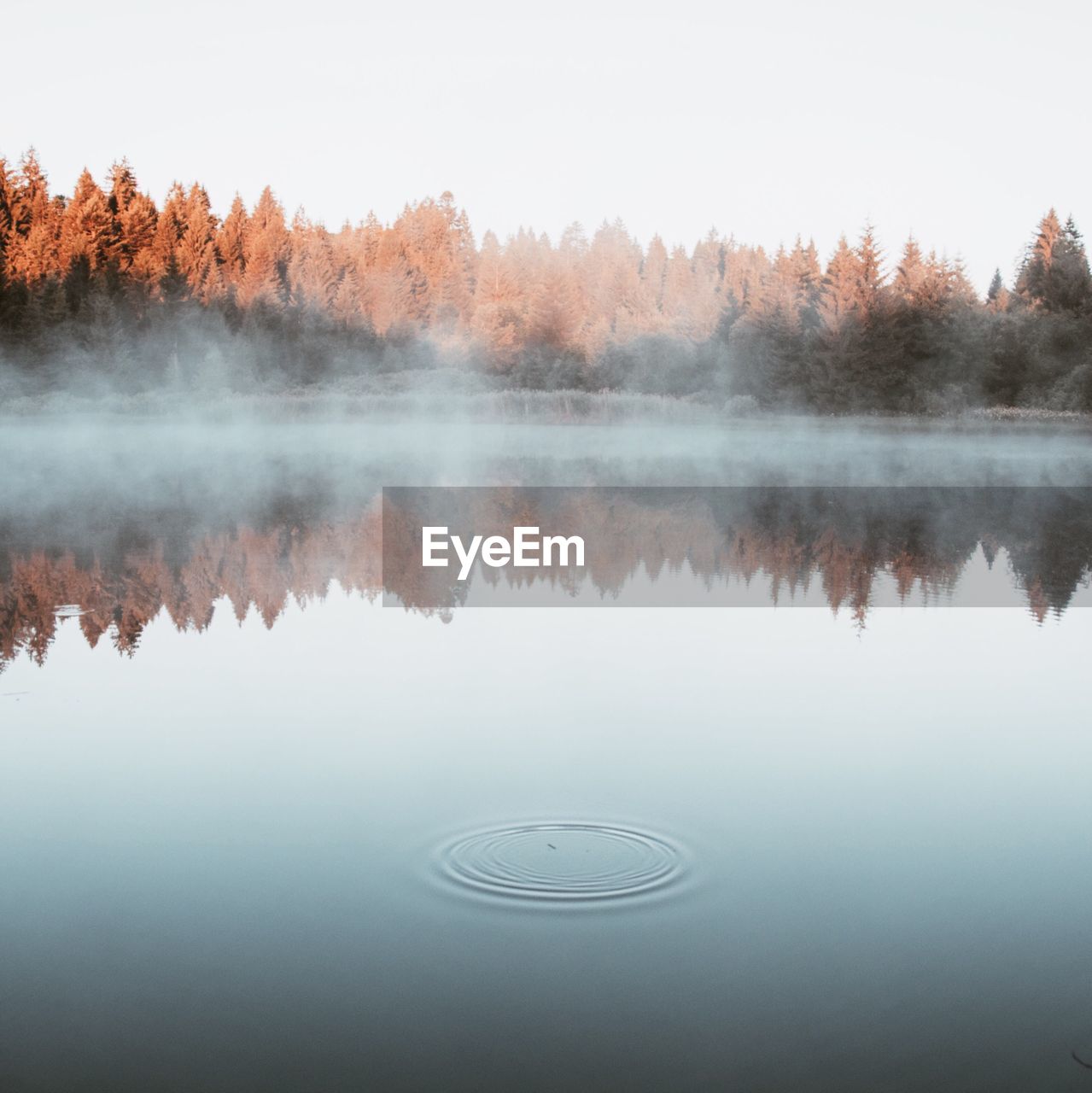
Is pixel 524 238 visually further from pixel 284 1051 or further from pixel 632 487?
pixel 284 1051

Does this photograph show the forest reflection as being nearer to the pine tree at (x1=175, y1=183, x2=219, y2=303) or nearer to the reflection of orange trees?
the reflection of orange trees

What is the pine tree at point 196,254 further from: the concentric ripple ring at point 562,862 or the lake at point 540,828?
the concentric ripple ring at point 562,862

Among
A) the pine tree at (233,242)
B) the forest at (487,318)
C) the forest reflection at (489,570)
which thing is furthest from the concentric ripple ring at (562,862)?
the pine tree at (233,242)

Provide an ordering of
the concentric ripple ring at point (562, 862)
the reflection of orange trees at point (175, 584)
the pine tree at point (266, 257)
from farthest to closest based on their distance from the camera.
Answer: the pine tree at point (266, 257), the reflection of orange trees at point (175, 584), the concentric ripple ring at point (562, 862)

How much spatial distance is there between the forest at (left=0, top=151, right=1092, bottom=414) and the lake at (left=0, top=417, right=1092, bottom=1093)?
178 ft

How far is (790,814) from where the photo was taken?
5906 millimetres

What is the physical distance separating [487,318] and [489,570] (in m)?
68.1

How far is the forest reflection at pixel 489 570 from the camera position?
11.7m

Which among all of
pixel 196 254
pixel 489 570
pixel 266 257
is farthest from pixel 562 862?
pixel 266 257

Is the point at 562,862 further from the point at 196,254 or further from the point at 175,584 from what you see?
the point at 196,254

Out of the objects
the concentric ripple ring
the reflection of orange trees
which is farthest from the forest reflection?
the concentric ripple ring

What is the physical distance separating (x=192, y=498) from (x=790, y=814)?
1760 centimetres

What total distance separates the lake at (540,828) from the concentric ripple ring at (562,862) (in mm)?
18

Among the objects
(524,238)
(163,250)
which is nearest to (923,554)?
(163,250)
